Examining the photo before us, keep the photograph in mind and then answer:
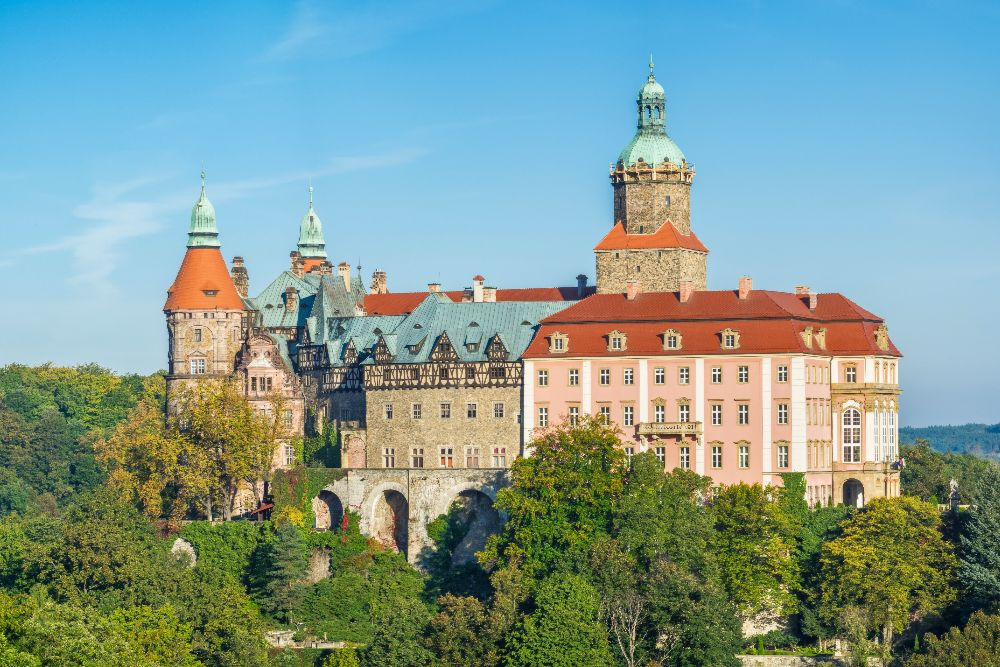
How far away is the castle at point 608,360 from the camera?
317 ft

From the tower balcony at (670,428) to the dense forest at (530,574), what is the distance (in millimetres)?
2274

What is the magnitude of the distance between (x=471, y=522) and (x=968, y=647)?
26.9m

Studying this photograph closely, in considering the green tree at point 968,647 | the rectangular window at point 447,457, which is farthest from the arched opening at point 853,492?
the rectangular window at point 447,457

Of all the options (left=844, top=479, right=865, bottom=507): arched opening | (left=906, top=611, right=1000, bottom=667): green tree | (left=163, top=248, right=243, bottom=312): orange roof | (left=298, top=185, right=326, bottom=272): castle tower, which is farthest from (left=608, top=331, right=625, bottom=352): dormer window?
(left=298, top=185, right=326, bottom=272): castle tower

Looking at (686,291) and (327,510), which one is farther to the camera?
(327,510)

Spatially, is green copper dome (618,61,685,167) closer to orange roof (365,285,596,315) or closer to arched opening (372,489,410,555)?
orange roof (365,285,596,315)

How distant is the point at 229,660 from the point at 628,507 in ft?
61.4

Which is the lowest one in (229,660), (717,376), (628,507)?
(229,660)

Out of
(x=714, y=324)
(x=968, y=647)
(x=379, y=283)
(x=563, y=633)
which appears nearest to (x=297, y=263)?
(x=379, y=283)

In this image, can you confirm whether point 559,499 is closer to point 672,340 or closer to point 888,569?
point 672,340

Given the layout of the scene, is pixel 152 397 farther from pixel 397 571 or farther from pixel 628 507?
pixel 628 507

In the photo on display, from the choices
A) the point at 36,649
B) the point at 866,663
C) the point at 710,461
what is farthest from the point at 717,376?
the point at 36,649

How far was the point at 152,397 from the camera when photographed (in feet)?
468

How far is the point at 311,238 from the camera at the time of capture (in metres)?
136
